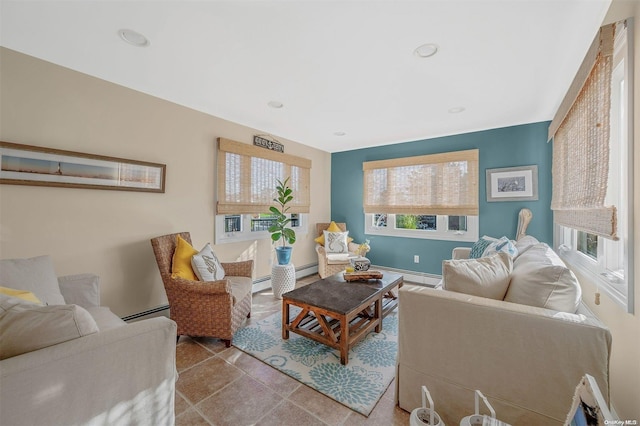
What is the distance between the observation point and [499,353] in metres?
1.30

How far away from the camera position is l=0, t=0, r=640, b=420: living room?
1.96 metres

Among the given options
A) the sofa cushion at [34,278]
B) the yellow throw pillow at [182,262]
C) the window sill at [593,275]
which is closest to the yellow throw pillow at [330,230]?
the yellow throw pillow at [182,262]

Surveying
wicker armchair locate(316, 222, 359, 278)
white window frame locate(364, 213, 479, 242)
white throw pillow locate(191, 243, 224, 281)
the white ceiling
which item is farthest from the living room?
wicker armchair locate(316, 222, 359, 278)

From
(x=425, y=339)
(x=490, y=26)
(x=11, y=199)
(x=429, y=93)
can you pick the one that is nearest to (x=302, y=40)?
(x=490, y=26)

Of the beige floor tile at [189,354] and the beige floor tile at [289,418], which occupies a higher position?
the beige floor tile at [189,354]

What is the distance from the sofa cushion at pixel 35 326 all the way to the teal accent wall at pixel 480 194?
427 cm

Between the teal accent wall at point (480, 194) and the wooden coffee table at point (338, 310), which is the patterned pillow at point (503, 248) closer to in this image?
the wooden coffee table at point (338, 310)

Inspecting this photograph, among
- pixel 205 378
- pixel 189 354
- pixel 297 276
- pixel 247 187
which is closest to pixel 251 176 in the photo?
pixel 247 187

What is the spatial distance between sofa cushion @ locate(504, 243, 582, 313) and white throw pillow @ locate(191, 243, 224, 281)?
96.7 inches

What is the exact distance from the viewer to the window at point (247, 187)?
3439 mm

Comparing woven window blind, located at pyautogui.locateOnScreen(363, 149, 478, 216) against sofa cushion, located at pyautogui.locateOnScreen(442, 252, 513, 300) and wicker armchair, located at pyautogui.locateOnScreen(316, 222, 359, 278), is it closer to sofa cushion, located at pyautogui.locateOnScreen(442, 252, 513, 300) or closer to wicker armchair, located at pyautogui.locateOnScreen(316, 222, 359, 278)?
wicker armchair, located at pyautogui.locateOnScreen(316, 222, 359, 278)

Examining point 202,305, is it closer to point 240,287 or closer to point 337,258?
point 240,287

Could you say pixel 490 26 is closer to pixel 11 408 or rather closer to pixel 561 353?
pixel 561 353

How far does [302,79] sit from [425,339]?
2342 millimetres
